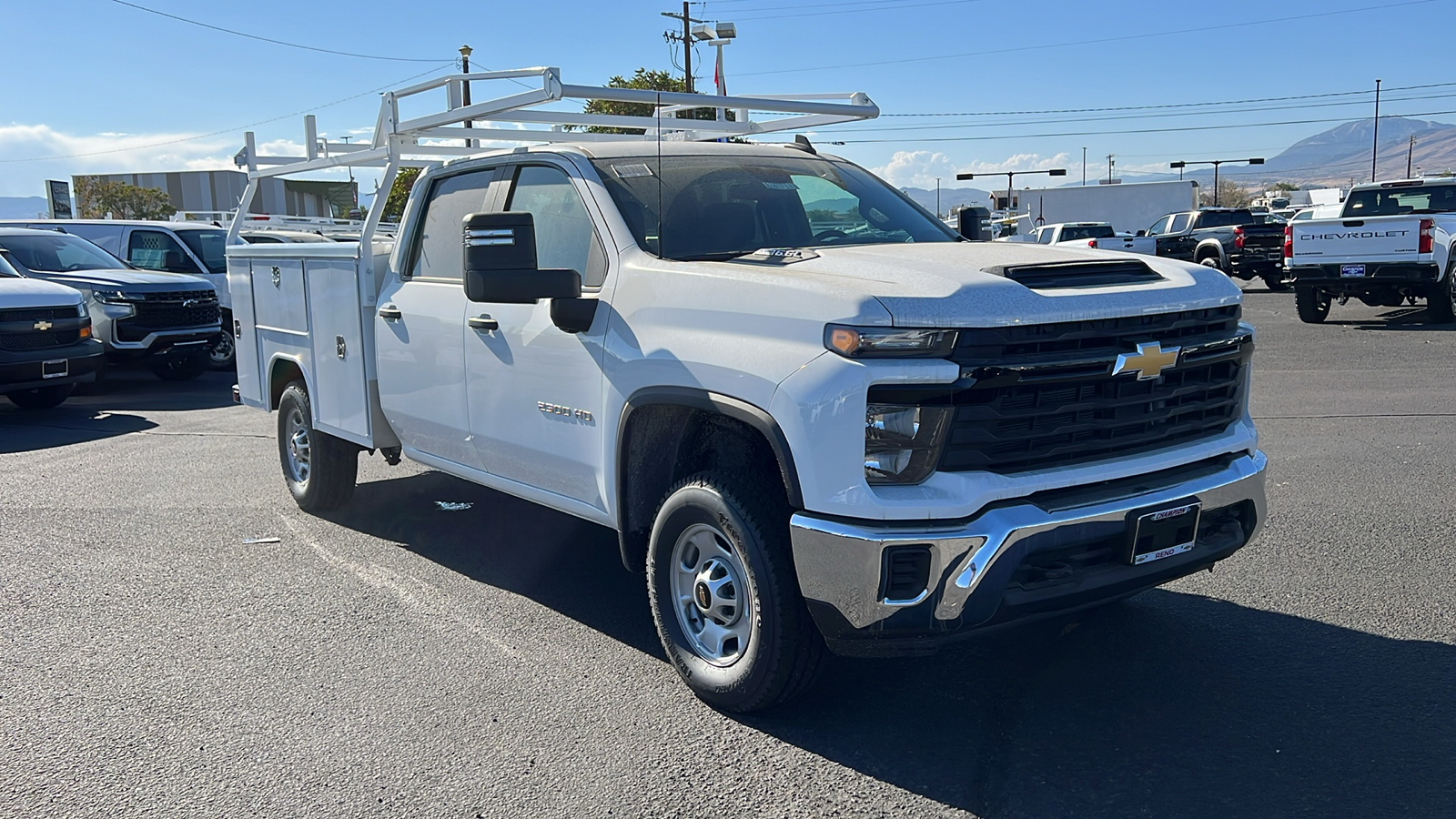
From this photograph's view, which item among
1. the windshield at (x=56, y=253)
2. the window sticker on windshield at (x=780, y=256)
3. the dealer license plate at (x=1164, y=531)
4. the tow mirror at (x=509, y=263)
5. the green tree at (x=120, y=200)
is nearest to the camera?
the dealer license plate at (x=1164, y=531)

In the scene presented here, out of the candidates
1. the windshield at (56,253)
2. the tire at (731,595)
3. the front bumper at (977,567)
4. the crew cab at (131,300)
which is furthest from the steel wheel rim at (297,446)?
the windshield at (56,253)

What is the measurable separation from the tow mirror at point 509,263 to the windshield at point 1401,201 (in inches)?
639

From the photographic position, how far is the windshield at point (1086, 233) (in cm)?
3415

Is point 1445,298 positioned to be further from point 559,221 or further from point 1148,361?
point 559,221

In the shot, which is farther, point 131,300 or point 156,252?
point 156,252

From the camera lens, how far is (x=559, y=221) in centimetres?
496

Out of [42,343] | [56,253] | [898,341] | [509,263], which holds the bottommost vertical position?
[42,343]

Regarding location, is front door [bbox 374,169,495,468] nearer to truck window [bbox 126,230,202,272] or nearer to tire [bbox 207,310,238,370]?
tire [bbox 207,310,238,370]

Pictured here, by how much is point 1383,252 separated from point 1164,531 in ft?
47.2

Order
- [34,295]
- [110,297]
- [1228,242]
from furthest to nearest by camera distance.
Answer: [1228,242] → [110,297] → [34,295]

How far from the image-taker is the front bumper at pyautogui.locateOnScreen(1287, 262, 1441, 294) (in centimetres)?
1553

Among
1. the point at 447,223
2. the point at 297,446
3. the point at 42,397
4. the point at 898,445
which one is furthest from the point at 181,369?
the point at 898,445

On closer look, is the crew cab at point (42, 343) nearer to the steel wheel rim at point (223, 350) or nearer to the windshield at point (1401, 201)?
the steel wheel rim at point (223, 350)

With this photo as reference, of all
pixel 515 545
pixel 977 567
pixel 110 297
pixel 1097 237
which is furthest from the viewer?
pixel 1097 237
